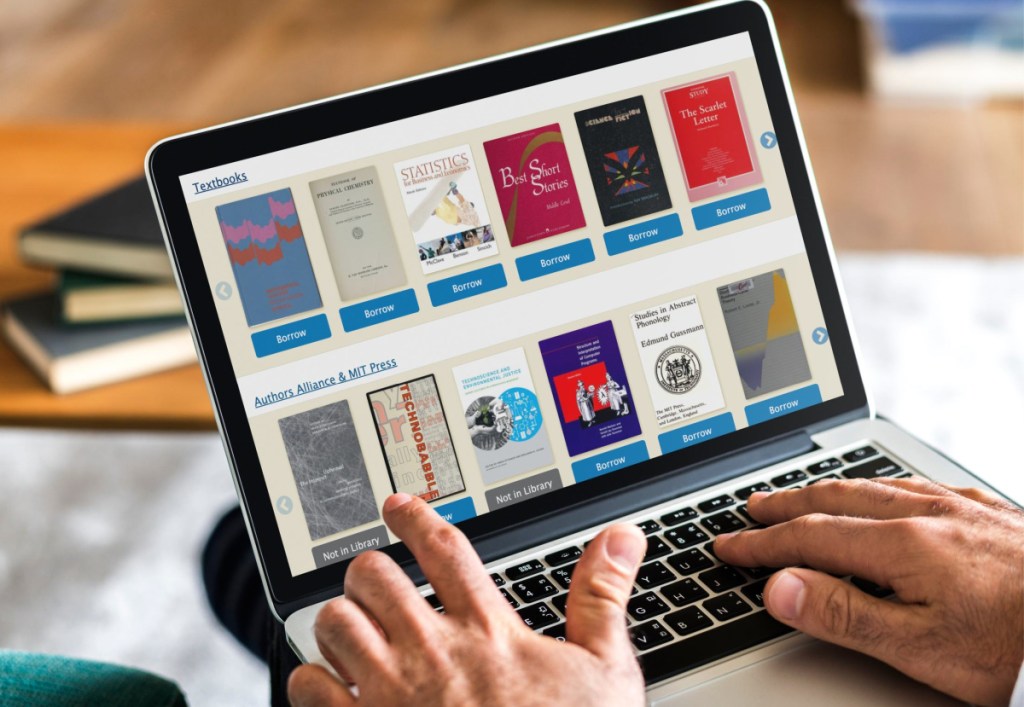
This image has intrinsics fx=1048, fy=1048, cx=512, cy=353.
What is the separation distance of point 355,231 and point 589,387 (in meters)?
0.21

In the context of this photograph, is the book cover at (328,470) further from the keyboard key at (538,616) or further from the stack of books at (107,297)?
the stack of books at (107,297)

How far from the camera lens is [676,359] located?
81cm

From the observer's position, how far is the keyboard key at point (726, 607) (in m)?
0.70

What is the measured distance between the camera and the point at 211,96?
3410 millimetres

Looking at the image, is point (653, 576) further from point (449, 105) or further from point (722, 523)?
point (449, 105)

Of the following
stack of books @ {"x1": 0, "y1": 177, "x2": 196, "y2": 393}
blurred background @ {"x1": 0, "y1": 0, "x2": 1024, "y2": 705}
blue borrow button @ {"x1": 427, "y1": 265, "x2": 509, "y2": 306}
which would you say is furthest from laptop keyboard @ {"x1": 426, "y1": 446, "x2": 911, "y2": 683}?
stack of books @ {"x1": 0, "y1": 177, "x2": 196, "y2": 393}

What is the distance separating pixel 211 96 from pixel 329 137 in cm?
288

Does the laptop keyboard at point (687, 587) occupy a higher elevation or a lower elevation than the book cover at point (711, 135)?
lower

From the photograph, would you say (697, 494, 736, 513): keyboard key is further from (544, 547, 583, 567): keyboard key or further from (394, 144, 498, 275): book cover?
(394, 144, 498, 275): book cover

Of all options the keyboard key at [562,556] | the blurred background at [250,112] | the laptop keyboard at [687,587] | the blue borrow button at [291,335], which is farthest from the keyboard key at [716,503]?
the blurred background at [250,112]

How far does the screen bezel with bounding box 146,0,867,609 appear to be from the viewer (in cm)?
72

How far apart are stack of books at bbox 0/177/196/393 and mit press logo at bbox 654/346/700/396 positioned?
676 mm

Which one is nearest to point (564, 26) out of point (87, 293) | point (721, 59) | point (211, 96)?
point (211, 96)

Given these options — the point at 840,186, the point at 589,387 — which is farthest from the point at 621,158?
the point at 840,186
